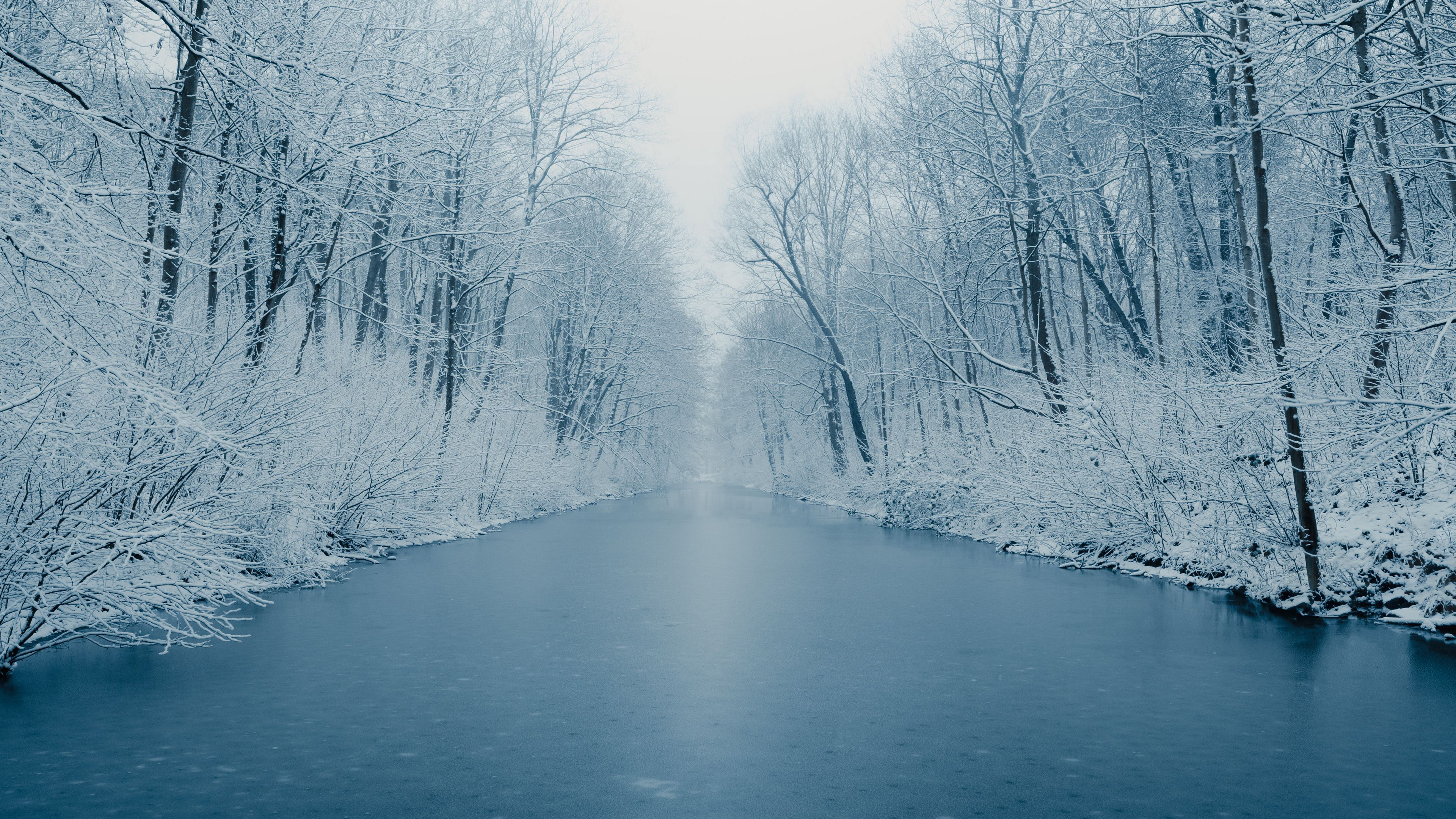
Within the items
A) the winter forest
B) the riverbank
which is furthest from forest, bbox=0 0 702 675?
the riverbank

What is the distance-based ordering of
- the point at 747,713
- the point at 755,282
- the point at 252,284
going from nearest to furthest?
the point at 747,713 < the point at 252,284 < the point at 755,282

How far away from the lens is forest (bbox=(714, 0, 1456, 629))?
367 inches

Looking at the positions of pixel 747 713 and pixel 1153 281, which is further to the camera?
pixel 1153 281

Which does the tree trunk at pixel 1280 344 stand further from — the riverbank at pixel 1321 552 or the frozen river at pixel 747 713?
the frozen river at pixel 747 713

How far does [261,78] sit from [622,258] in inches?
1095

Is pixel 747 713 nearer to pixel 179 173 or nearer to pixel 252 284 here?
pixel 179 173

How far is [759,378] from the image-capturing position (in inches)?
1539

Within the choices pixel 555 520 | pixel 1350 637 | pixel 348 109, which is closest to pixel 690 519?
pixel 555 520

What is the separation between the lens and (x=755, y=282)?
Result: 1225 inches

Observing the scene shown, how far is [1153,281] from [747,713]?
18532 mm

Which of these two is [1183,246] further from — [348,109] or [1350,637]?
[348,109]

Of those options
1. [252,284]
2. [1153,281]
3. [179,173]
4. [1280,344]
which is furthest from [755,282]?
[1280,344]

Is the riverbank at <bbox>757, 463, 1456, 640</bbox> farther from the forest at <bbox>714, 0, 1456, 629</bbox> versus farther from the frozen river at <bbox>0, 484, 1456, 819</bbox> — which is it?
the frozen river at <bbox>0, 484, 1456, 819</bbox>

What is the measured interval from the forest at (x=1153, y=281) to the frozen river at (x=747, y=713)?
1694 mm
